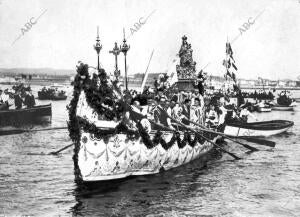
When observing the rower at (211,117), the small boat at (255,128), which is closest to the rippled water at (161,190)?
the rower at (211,117)

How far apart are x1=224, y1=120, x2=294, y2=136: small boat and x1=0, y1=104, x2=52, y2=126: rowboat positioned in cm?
1266

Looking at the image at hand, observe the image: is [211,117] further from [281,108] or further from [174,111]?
[281,108]

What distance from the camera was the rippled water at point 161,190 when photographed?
929cm

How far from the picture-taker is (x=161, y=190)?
11.0m

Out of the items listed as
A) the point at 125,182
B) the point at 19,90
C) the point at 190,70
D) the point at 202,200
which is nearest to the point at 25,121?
the point at 19,90

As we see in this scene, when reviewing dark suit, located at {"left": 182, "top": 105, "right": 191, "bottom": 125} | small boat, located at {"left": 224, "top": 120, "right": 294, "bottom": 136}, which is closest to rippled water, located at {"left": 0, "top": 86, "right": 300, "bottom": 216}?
dark suit, located at {"left": 182, "top": 105, "right": 191, "bottom": 125}

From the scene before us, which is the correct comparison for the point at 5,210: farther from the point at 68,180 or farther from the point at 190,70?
the point at 190,70

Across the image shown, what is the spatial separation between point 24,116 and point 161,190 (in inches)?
658

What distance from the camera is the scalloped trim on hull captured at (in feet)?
33.4

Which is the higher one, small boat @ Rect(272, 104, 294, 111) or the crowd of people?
the crowd of people

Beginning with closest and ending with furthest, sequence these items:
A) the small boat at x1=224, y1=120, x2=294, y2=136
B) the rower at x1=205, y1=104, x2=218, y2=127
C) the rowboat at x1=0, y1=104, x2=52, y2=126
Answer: the rower at x1=205, y1=104, x2=218, y2=127 → the small boat at x1=224, y1=120, x2=294, y2=136 → the rowboat at x1=0, y1=104, x2=52, y2=126

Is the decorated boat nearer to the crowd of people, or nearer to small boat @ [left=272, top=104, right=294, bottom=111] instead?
the crowd of people

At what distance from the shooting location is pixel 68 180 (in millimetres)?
11875

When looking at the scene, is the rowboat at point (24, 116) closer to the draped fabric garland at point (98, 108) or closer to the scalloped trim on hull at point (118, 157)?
the scalloped trim on hull at point (118, 157)
